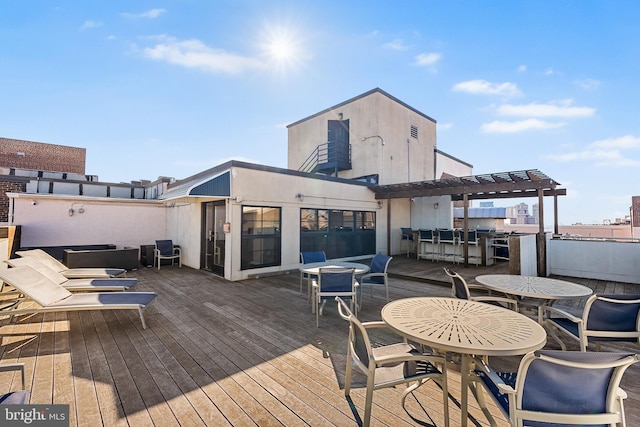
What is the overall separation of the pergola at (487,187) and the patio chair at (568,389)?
785cm

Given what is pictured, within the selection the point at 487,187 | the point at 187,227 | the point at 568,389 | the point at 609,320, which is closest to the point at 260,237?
the point at 187,227

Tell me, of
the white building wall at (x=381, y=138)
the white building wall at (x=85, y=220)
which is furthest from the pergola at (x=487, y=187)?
the white building wall at (x=85, y=220)

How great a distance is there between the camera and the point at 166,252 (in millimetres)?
9500

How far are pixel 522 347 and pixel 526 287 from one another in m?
2.33

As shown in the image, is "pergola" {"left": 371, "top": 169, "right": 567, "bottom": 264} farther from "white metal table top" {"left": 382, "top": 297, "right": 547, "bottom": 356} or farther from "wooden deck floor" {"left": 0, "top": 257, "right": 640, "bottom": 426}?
"white metal table top" {"left": 382, "top": 297, "right": 547, "bottom": 356}

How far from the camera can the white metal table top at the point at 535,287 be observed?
326 centimetres

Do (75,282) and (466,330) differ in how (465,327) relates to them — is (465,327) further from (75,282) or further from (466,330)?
(75,282)

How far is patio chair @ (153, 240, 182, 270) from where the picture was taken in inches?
364

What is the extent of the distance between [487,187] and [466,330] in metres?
8.48

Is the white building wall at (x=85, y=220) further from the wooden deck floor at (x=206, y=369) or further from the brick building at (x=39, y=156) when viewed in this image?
the brick building at (x=39, y=156)

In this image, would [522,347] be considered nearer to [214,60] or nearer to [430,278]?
[430,278]

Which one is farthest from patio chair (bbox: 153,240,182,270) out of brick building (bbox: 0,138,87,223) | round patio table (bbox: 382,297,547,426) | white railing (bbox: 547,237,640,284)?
brick building (bbox: 0,138,87,223)

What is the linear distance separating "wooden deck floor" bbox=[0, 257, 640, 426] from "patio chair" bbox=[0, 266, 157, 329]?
373 millimetres

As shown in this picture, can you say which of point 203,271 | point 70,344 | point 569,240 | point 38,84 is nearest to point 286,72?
point 203,271
